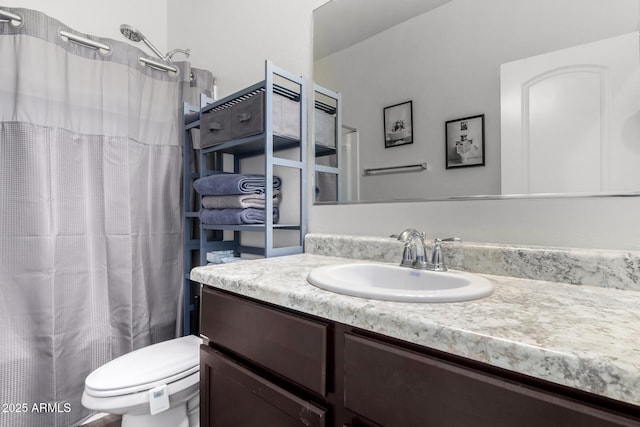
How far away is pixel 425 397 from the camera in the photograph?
0.46 metres

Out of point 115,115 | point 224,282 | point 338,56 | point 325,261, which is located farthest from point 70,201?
point 338,56

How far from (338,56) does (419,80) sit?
0.36 metres

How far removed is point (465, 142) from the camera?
0.94m

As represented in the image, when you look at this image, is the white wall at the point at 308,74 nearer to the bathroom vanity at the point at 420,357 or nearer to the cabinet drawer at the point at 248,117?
the bathroom vanity at the point at 420,357

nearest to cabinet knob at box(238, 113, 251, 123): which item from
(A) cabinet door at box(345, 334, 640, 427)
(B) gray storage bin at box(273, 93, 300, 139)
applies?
(B) gray storage bin at box(273, 93, 300, 139)

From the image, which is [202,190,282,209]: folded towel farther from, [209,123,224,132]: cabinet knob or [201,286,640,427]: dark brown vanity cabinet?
[201,286,640,427]: dark brown vanity cabinet

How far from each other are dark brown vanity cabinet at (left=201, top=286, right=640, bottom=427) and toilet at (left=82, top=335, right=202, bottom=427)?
0.32 metres

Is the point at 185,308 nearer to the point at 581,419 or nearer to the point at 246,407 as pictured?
the point at 246,407

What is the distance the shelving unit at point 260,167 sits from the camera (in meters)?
1.17

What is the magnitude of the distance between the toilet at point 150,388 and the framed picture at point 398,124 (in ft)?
3.69

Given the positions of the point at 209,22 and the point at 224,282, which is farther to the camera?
the point at 209,22

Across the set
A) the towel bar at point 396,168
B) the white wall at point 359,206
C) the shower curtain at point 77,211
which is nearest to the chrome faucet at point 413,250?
the white wall at point 359,206

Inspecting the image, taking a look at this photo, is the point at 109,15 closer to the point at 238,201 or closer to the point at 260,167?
the point at 260,167

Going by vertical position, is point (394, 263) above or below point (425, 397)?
above
